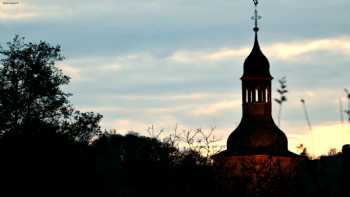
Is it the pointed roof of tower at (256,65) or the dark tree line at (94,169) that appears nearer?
the dark tree line at (94,169)

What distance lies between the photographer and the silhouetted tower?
77250 millimetres

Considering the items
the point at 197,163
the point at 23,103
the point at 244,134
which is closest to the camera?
the point at 197,163

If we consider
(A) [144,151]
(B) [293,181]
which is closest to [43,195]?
(A) [144,151]

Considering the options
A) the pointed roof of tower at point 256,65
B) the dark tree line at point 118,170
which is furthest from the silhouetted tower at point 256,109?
the dark tree line at point 118,170

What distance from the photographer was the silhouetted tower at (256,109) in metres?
77.2

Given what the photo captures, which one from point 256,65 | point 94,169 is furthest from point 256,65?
point 94,169

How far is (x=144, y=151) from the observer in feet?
61.7

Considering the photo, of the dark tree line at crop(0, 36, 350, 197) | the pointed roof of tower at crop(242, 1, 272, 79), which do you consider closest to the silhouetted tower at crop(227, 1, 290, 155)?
the pointed roof of tower at crop(242, 1, 272, 79)

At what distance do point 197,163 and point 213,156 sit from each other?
2370 millimetres

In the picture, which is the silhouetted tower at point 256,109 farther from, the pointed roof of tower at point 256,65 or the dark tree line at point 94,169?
the dark tree line at point 94,169

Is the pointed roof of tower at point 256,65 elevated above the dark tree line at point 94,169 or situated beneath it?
elevated above

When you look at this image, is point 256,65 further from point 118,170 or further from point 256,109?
point 118,170

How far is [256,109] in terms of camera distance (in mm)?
78812

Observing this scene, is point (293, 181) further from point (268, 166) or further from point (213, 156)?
point (213, 156)
